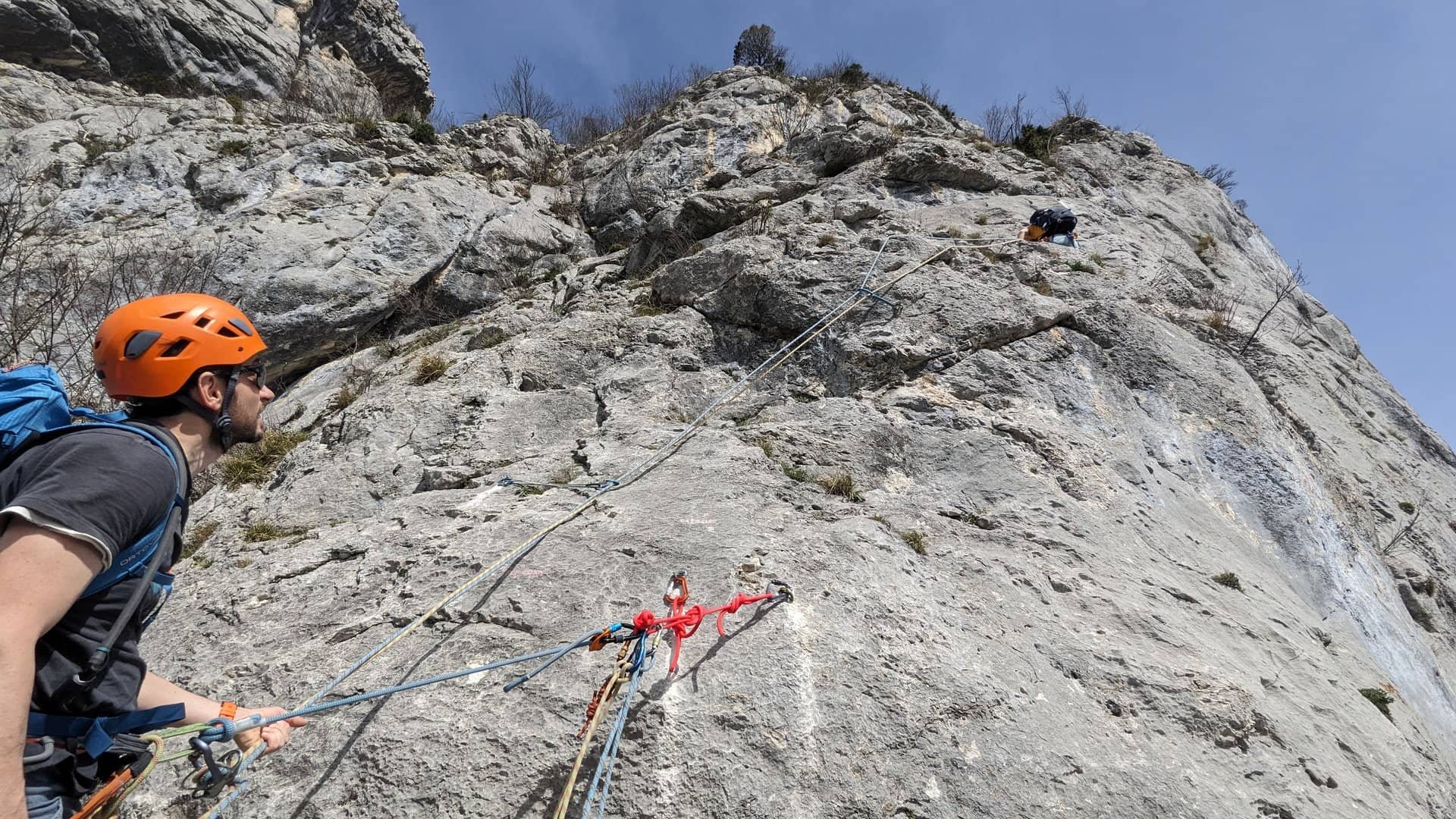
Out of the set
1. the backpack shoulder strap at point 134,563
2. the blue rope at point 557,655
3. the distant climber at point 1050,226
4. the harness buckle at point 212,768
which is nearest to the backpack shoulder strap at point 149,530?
the backpack shoulder strap at point 134,563

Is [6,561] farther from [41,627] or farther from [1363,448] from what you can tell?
[1363,448]

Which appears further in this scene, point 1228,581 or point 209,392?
point 1228,581

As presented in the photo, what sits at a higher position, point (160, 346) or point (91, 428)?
point (160, 346)

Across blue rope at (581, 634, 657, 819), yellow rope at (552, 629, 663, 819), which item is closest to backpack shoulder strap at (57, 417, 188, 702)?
yellow rope at (552, 629, 663, 819)

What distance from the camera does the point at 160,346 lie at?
6.69ft

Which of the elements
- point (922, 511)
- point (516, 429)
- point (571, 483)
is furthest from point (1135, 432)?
point (516, 429)

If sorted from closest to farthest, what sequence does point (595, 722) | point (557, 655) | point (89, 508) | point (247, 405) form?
point (89, 508) → point (247, 405) → point (595, 722) → point (557, 655)

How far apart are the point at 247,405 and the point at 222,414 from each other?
113 mm

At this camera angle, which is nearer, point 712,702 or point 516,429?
point 712,702

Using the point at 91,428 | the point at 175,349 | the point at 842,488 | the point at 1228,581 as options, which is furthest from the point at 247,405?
the point at 1228,581

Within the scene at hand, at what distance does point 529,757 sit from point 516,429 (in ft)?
11.4

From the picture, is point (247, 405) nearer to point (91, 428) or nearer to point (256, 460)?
point (91, 428)

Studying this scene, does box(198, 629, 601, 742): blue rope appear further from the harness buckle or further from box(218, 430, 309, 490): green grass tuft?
box(218, 430, 309, 490): green grass tuft

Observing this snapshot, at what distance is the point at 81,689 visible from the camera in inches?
64.6
